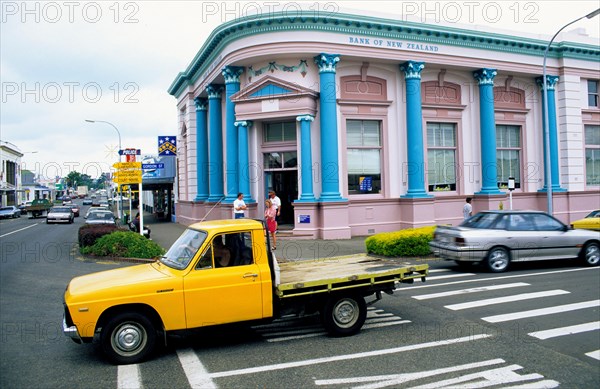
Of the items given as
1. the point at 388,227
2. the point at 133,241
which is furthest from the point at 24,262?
the point at 388,227

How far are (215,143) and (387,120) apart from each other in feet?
30.0

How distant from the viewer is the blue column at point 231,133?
69.3ft

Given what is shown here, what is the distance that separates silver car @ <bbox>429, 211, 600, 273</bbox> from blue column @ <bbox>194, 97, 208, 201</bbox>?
16941mm

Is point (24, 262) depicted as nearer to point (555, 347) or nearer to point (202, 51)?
point (202, 51)

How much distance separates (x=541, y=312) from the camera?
26.6ft

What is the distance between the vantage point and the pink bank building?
19.4 meters

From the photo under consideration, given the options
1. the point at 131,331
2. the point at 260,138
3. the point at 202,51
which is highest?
the point at 202,51

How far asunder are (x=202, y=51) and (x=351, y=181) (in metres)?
10.3

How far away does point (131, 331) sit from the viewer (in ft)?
19.8

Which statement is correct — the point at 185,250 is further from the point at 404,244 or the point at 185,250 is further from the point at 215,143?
the point at 215,143

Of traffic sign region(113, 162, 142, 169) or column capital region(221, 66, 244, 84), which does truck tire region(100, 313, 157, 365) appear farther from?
column capital region(221, 66, 244, 84)

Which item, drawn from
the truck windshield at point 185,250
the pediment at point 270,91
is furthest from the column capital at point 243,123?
the truck windshield at point 185,250

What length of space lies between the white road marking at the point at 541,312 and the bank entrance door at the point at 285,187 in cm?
1384

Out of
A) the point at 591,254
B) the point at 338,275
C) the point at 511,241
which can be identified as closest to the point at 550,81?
the point at 591,254
